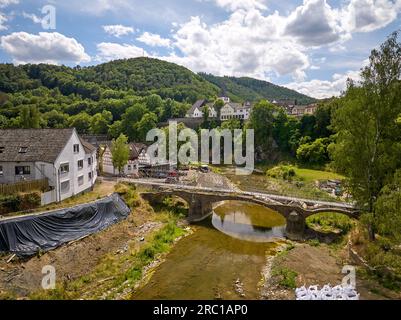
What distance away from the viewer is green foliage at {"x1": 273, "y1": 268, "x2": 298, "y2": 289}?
2100 centimetres

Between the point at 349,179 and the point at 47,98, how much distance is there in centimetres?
15045

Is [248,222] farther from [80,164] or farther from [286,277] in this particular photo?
[80,164]

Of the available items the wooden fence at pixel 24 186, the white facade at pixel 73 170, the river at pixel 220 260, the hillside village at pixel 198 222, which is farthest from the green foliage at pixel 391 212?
the wooden fence at pixel 24 186

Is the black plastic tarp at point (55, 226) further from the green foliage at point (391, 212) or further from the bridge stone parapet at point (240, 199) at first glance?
the green foliage at point (391, 212)

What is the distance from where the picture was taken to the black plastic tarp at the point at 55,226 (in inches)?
840

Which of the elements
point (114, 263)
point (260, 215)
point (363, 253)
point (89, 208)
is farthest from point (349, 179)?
point (89, 208)

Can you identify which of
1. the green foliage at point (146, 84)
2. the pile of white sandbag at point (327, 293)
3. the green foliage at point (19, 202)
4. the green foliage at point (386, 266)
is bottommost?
the pile of white sandbag at point (327, 293)

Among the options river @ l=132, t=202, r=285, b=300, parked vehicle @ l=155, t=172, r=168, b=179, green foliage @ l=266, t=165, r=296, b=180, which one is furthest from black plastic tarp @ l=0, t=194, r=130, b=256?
green foliage @ l=266, t=165, r=296, b=180

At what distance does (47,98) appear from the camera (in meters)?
144

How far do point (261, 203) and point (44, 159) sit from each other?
77.6 ft

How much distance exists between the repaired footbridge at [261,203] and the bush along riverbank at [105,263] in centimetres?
401

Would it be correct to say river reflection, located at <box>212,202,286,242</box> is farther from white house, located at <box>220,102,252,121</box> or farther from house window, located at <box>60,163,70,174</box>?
white house, located at <box>220,102,252,121</box>
